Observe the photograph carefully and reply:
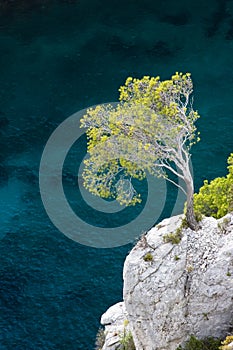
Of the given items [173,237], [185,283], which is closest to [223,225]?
[173,237]

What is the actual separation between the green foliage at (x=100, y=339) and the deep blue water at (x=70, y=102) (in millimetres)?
743

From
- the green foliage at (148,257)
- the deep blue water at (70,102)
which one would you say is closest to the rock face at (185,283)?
the green foliage at (148,257)

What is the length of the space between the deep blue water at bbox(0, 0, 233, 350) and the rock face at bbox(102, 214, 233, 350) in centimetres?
2159

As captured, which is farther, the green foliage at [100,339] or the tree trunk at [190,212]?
the green foliage at [100,339]

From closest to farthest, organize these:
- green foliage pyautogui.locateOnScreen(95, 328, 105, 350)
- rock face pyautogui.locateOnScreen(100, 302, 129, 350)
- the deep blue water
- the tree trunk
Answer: the tree trunk, rock face pyautogui.locateOnScreen(100, 302, 129, 350), green foliage pyautogui.locateOnScreen(95, 328, 105, 350), the deep blue water

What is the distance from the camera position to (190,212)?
53.1m

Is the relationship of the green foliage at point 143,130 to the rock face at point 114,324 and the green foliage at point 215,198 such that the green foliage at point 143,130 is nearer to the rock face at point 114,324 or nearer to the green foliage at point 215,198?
the green foliage at point 215,198

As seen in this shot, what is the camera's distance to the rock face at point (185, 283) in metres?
52.0

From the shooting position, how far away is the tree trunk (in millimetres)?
52719

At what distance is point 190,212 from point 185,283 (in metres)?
5.27

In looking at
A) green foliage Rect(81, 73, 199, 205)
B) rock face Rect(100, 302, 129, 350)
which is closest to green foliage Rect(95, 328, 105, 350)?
rock face Rect(100, 302, 129, 350)

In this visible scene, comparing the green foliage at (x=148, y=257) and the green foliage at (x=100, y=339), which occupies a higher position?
the green foliage at (x=100, y=339)

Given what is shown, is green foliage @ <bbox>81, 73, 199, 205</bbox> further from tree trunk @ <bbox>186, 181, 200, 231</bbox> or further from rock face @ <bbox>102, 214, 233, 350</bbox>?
rock face @ <bbox>102, 214, 233, 350</bbox>

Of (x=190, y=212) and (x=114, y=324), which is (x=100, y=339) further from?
(x=190, y=212)
